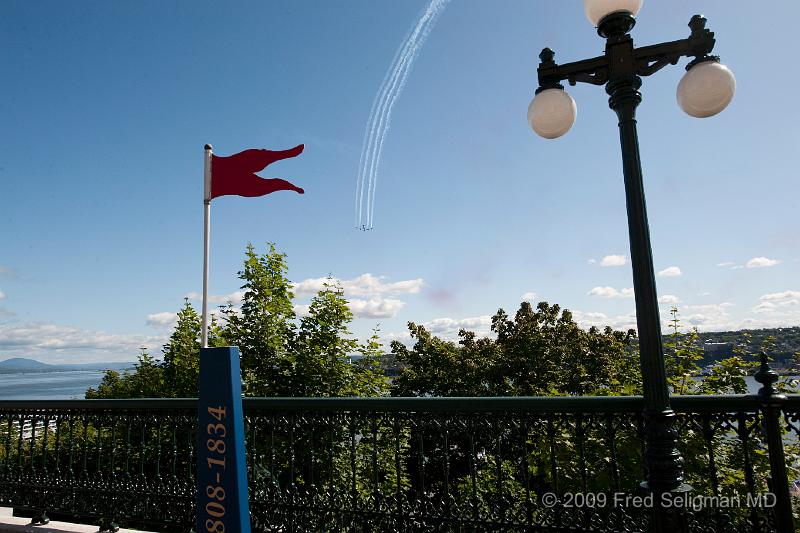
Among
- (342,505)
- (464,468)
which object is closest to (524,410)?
(342,505)

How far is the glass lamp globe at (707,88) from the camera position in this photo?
338cm

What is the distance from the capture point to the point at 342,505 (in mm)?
4246

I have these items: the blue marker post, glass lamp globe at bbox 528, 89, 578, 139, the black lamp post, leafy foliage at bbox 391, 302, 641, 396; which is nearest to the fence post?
the black lamp post

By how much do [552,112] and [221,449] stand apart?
11.2 feet

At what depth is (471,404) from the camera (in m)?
3.79

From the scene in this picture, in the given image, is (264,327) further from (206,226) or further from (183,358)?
(206,226)

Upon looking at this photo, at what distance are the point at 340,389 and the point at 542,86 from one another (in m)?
11.4

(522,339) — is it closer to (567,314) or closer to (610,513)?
(567,314)

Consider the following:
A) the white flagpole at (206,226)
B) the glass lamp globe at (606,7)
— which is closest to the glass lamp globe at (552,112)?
the glass lamp globe at (606,7)

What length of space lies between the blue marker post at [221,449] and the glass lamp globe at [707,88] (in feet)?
12.1

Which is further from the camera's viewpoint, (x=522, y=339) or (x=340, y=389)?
(x=522, y=339)

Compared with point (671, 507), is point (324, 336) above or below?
above

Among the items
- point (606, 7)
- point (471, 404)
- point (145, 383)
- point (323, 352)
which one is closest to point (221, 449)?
point (471, 404)

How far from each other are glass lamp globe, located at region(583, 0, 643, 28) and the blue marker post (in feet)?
11.6
